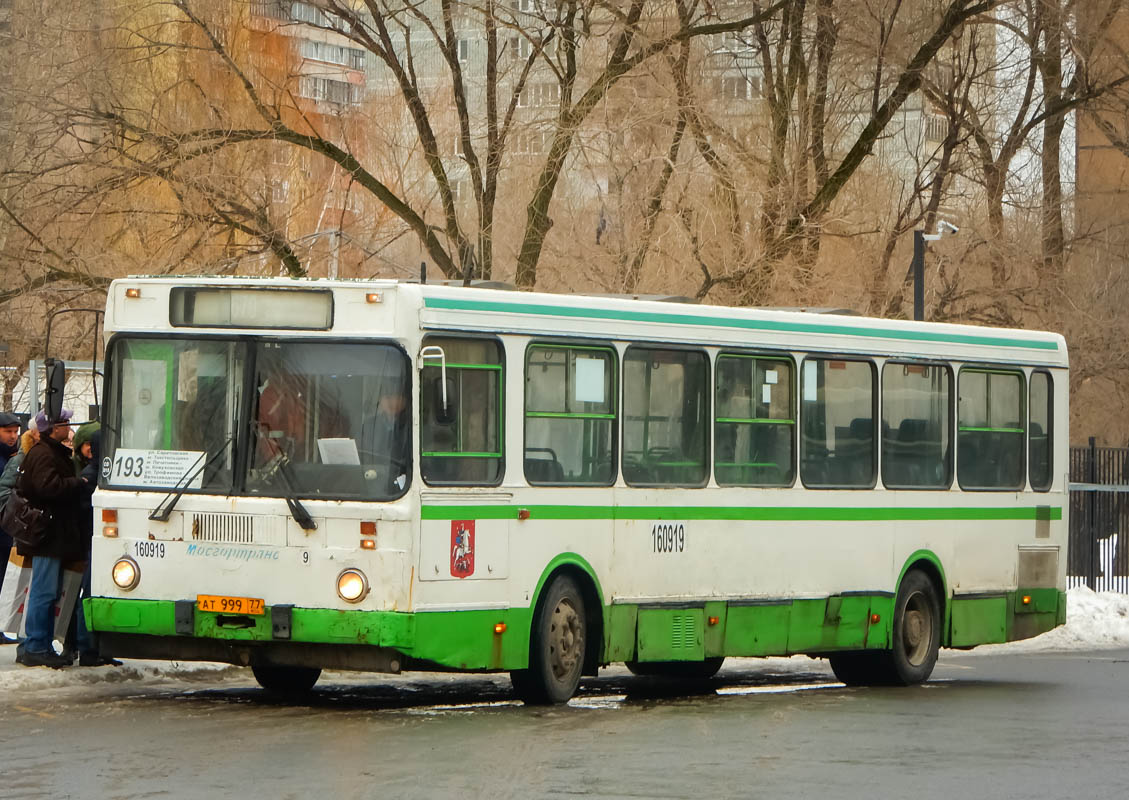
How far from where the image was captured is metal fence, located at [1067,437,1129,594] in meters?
30.1

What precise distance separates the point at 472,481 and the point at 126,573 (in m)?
2.23

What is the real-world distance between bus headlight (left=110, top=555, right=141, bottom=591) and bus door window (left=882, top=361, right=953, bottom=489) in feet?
20.8

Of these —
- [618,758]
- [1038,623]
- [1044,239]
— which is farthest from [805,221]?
[618,758]

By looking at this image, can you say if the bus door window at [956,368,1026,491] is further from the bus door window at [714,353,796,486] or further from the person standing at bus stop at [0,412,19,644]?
the person standing at bus stop at [0,412,19,644]

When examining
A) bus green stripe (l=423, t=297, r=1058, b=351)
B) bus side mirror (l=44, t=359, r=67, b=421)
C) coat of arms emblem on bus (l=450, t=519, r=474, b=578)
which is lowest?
coat of arms emblem on bus (l=450, t=519, r=474, b=578)

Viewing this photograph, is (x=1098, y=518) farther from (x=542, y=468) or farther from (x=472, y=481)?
(x=472, y=481)

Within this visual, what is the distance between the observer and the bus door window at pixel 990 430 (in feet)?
57.1

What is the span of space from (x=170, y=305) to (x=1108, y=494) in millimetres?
20384

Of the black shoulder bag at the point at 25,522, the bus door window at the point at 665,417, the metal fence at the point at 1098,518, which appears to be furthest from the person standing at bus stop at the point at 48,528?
the metal fence at the point at 1098,518

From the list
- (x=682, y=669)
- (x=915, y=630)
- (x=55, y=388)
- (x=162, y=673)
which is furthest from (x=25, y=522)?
(x=915, y=630)

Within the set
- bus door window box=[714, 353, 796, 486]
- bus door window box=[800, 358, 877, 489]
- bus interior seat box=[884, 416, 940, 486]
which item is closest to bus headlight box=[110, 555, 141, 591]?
bus door window box=[714, 353, 796, 486]

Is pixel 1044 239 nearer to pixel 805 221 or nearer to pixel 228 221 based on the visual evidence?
pixel 805 221

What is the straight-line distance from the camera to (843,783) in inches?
393

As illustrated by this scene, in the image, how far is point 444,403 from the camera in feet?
41.0
